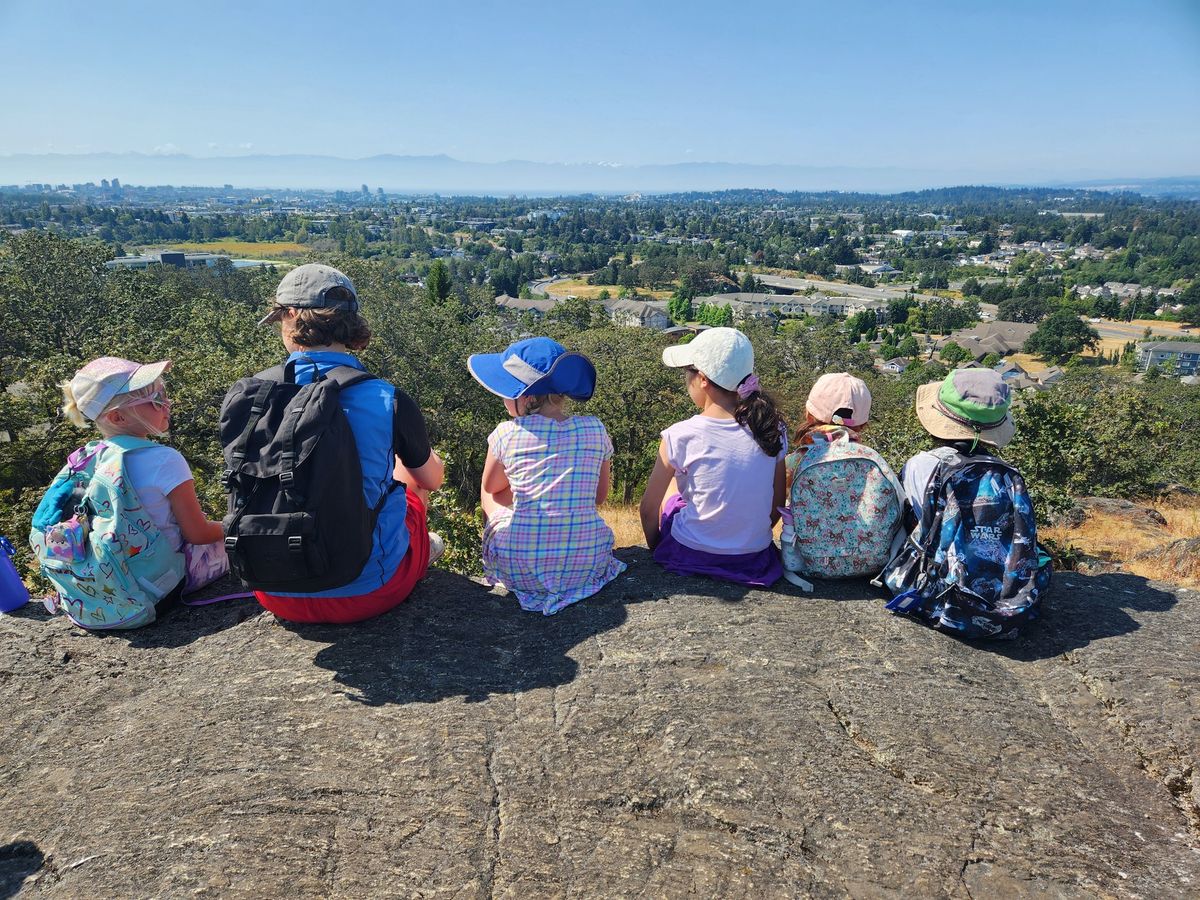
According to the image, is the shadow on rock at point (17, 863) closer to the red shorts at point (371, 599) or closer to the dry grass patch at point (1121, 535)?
the red shorts at point (371, 599)

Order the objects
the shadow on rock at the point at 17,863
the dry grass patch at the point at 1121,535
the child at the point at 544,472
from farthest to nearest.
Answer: the dry grass patch at the point at 1121,535 < the child at the point at 544,472 < the shadow on rock at the point at 17,863

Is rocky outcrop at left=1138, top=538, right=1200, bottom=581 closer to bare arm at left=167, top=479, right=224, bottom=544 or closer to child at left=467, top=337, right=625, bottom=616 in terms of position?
child at left=467, top=337, right=625, bottom=616

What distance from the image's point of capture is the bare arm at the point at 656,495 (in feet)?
11.6

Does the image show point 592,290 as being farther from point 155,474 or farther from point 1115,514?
point 155,474

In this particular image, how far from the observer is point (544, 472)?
3295 mm

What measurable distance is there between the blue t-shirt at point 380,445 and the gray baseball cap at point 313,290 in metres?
0.20

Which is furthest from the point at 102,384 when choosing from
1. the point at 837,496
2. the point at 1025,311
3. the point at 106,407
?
the point at 1025,311

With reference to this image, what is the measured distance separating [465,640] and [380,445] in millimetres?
973

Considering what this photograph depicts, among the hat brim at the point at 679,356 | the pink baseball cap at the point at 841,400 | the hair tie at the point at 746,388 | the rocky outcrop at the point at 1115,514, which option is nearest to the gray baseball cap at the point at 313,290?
the hat brim at the point at 679,356

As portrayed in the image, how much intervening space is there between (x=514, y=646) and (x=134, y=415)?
1.96 metres

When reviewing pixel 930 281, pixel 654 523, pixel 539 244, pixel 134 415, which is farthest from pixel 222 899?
pixel 539 244

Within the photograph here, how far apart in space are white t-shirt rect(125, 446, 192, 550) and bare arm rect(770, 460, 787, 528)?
2752 millimetres

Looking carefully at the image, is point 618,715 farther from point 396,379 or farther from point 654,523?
point 396,379

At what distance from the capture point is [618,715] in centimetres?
262
